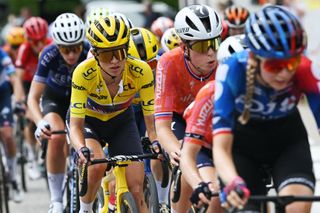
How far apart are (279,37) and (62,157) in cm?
554

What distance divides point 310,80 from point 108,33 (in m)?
2.50

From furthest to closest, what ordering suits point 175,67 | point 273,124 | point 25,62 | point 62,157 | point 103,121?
point 25,62
point 62,157
point 103,121
point 175,67
point 273,124

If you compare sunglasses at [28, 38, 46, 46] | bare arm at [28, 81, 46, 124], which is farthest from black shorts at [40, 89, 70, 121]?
sunglasses at [28, 38, 46, 46]

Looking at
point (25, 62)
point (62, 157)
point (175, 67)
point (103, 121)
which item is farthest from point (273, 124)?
point (25, 62)

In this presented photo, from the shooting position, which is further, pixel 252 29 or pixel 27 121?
pixel 27 121

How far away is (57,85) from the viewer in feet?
37.7

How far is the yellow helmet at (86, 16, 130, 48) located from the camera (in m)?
8.54

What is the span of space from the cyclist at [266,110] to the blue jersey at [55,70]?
475cm

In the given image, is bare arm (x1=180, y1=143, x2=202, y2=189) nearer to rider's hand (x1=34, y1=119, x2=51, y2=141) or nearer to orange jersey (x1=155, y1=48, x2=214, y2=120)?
orange jersey (x1=155, y1=48, x2=214, y2=120)

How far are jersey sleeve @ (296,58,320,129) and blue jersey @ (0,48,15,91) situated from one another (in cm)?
715

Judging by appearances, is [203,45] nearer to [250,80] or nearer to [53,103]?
[250,80]

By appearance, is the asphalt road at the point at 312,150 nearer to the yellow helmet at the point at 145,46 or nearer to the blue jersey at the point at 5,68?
the blue jersey at the point at 5,68

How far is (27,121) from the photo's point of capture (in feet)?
54.2

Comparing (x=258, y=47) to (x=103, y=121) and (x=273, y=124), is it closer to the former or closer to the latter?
(x=273, y=124)
